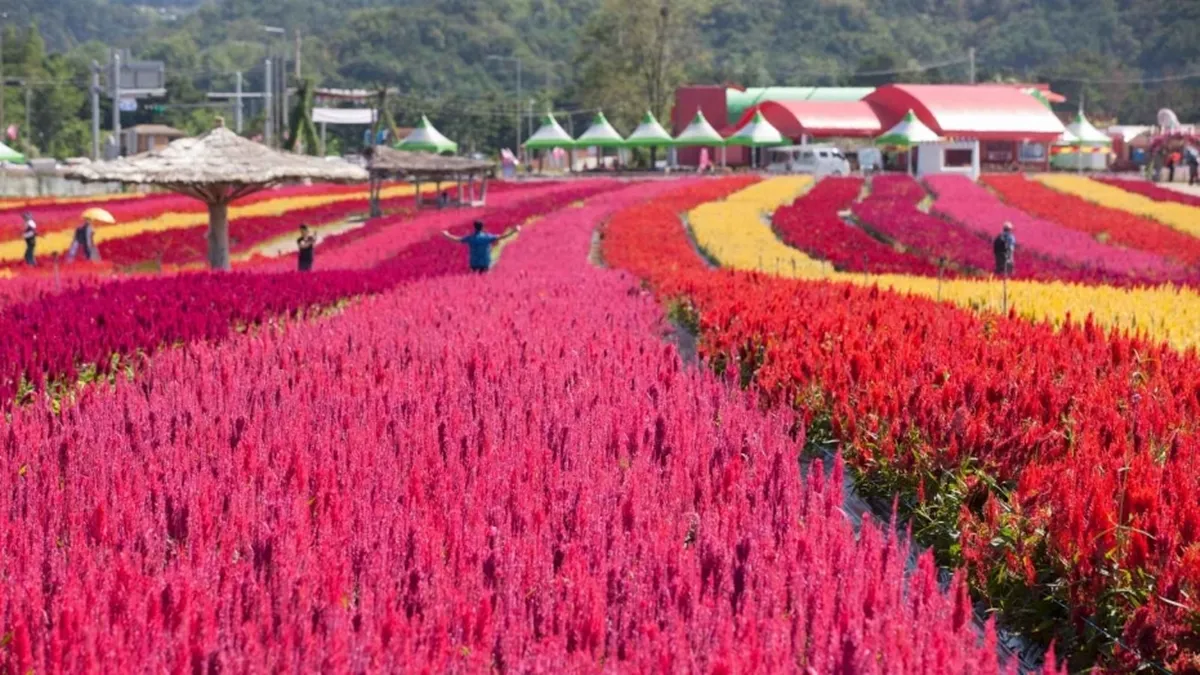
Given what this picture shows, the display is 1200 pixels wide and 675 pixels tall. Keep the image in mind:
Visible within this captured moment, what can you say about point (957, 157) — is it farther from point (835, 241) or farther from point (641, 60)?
point (835, 241)

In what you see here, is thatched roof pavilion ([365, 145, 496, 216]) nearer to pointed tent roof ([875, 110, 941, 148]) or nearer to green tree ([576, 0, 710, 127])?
pointed tent roof ([875, 110, 941, 148])

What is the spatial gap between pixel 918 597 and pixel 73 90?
330ft

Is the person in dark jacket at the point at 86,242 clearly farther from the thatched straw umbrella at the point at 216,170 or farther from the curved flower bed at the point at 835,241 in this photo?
the curved flower bed at the point at 835,241

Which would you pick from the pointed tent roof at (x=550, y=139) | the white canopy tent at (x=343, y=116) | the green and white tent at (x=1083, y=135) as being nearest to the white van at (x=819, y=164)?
the pointed tent roof at (x=550, y=139)

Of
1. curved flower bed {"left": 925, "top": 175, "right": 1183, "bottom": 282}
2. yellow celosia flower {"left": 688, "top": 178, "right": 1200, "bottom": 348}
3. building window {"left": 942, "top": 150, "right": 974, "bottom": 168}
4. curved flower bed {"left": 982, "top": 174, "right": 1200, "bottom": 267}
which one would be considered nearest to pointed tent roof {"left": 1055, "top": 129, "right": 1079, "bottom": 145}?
building window {"left": 942, "top": 150, "right": 974, "bottom": 168}

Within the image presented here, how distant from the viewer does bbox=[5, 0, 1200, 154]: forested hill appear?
125 m

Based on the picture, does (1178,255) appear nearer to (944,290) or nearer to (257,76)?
(944,290)

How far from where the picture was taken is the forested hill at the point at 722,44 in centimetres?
12475

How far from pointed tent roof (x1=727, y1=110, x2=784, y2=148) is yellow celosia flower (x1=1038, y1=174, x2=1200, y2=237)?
16385 millimetres

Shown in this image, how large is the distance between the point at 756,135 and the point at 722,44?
107735mm

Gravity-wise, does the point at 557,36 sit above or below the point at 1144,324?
above

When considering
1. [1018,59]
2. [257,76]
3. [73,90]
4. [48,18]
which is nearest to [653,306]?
[73,90]

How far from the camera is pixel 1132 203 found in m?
39.6

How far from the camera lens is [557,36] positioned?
16938cm
